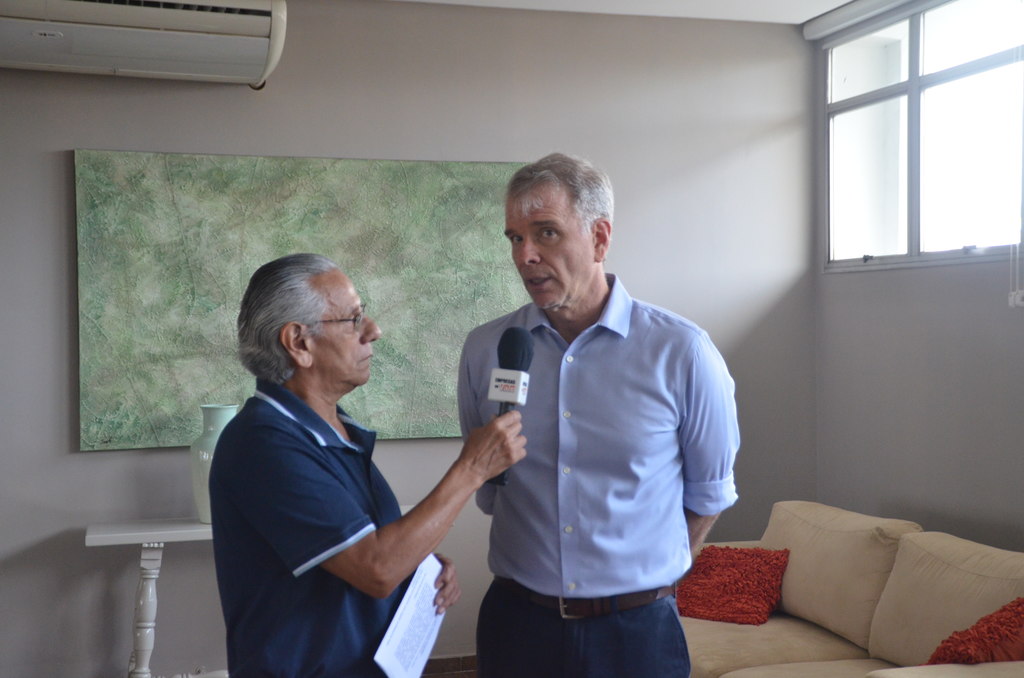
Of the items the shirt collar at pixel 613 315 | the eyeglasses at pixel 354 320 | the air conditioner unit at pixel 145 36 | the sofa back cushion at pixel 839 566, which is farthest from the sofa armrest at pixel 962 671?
the air conditioner unit at pixel 145 36

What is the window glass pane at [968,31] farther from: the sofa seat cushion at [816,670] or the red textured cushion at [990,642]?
the sofa seat cushion at [816,670]

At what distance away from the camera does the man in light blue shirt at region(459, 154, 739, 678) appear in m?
1.79

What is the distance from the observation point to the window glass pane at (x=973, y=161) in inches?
145

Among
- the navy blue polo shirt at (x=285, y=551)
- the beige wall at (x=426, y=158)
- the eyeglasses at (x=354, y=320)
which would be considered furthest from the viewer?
the beige wall at (x=426, y=158)

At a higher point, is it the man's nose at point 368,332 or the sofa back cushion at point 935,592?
the man's nose at point 368,332

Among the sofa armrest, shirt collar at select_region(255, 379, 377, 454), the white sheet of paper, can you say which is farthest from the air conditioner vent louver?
the sofa armrest

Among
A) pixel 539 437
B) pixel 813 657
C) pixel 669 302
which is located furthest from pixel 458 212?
pixel 539 437

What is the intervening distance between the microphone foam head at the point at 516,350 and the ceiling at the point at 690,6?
2.88 metres

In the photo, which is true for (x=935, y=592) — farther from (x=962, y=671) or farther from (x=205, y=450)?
(x=205, y=450)

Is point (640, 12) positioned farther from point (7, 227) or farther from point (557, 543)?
point (557, 543)

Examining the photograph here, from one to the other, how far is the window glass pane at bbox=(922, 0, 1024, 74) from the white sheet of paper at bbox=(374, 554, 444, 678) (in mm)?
3154

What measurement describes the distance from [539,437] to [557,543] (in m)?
0.20

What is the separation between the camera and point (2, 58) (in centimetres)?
371

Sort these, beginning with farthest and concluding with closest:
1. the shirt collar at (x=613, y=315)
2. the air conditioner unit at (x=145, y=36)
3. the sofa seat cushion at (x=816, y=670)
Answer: the air conditioner unit at (x=145, y=36)
the sofa seat cushion at (x=816, y=670)
the shirt collar at (x=613, y=315)
